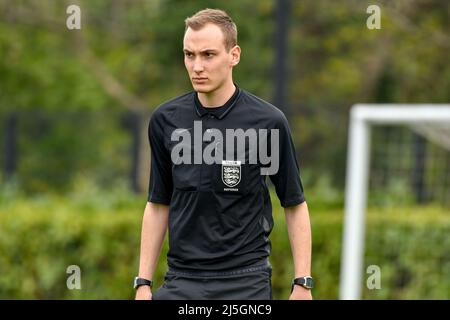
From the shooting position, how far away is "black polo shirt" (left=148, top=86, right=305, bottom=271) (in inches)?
196

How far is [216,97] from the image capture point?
505 cm

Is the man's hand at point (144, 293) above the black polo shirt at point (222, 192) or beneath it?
beneath

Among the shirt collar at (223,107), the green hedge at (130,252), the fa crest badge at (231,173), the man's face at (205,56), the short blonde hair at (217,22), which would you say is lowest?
the green hedge at (130,252)

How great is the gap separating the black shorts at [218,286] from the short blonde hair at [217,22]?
990 mm

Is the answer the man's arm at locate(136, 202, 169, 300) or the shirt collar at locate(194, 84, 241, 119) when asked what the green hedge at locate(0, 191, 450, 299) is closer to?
the man's arm at locate(136, 202, 169, 300)

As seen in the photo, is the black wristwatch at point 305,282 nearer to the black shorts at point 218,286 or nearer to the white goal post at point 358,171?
the black shorts at point 218,286

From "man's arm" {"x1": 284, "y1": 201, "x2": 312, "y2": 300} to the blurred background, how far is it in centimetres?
625

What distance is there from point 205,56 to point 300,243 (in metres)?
0.94

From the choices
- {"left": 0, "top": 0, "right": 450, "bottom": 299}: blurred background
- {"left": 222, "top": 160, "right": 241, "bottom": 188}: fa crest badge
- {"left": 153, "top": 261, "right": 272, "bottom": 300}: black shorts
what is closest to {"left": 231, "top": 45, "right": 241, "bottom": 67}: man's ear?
{"left": 222, "top": 160, "right": 241, "bottom": 188}: fa crest badge

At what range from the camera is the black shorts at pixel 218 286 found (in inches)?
197

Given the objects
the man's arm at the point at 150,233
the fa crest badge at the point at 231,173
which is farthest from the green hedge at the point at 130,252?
the fa crest badge at the point at 231,173

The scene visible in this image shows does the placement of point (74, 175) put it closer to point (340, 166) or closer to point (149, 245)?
point (340, 166)

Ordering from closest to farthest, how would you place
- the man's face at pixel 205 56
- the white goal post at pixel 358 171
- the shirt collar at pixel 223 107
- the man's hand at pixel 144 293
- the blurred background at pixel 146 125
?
the man's face at pixel 205 56, the shirt collar at pixel 223 107, the man's hand at pixel 144 293, the white goal post at pixel 358 171, the blurred background at pixel 146 125

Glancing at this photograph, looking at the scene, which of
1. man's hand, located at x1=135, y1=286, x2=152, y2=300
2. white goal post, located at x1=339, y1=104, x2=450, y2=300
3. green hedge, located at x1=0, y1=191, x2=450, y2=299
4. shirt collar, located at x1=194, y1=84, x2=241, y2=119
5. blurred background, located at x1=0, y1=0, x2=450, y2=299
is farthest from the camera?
blurred background, located at x1=0, y1=0, x2=450, y2=299
